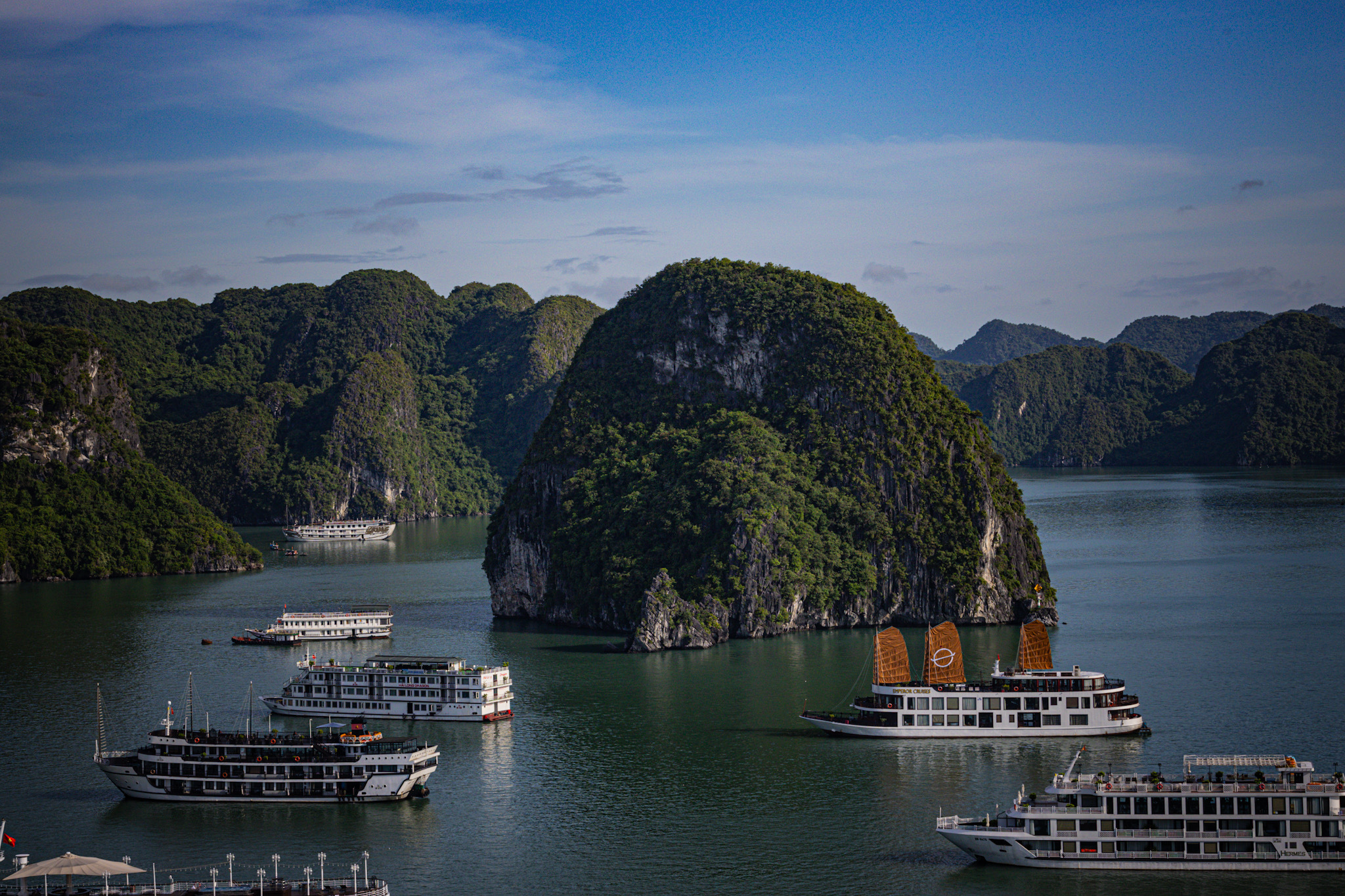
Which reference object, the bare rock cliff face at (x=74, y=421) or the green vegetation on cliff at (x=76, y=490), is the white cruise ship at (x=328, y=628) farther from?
the bare rock cliff face at (x=74, y=421)

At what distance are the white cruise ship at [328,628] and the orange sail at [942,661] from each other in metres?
50.7

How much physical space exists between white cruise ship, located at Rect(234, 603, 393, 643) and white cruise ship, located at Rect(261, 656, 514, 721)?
87.2 ft

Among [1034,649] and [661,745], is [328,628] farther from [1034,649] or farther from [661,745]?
[1034,649]

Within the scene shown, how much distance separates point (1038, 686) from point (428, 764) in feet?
113

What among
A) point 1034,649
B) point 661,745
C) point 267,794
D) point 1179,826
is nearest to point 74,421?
point 267,794

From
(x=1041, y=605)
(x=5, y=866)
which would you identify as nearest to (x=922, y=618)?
(x=1041, y=605)

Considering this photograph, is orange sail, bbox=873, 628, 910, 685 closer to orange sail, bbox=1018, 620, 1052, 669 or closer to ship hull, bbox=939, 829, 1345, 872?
orange sail, bbox=1018, 620, 1052, 669

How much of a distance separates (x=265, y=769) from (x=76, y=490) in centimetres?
11153

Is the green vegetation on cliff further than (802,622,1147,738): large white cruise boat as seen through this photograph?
Yes

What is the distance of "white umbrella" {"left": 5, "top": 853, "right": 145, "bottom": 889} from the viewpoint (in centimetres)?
4666

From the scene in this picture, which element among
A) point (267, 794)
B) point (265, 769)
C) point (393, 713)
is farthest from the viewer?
point (393, 713)

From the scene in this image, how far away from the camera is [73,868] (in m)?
46.7

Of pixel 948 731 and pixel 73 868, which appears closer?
pixel 73 868

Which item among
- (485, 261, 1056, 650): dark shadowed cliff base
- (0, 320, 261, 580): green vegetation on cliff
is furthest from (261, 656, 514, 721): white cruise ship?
(0, 320, 261, 580): green vegetation on cliff
